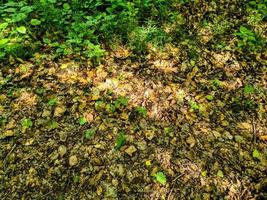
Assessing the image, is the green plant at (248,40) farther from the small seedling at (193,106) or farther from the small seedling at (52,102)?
the small seedling at (52,102)

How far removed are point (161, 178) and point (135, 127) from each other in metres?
0.67

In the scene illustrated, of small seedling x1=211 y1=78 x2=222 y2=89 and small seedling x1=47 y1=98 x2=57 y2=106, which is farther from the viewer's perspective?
small seedling x1=211 y1=78 x2=222 y2=89

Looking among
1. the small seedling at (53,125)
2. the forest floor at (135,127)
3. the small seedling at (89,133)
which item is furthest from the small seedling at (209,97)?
the small seedling at (53,125)

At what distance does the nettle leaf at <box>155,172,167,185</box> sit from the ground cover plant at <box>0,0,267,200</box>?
0.6 inches

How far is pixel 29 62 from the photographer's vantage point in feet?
12.1

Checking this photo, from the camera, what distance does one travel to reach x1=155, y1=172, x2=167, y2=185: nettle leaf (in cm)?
279

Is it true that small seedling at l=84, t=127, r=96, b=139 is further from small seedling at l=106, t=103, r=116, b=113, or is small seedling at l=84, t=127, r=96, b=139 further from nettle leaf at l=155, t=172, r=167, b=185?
nettle leaf at l=155, t=172, r=167, b=185

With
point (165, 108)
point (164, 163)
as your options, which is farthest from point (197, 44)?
point (164, 163)

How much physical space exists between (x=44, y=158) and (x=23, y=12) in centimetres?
229

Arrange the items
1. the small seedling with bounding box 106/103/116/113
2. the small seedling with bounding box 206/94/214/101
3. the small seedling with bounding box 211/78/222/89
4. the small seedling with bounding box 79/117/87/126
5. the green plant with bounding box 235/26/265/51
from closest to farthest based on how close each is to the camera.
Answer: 1. the small seedling with bounding box 79/117/87/126
2. the small seedling with bounding box 106/103/116/113
3. the small seedling with bounding box 206/94/214/101
4. the small seedling with bounding box 211/78/222/89
5. the green plant with bounding box 235/26/265/51

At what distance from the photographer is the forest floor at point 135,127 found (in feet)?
9.06

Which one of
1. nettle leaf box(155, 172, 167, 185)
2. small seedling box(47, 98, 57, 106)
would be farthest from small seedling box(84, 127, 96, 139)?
nettle leaf box(155, 172, 167, 185)

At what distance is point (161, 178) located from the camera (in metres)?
2.81

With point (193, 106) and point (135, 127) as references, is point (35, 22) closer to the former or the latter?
point (135, 127)
